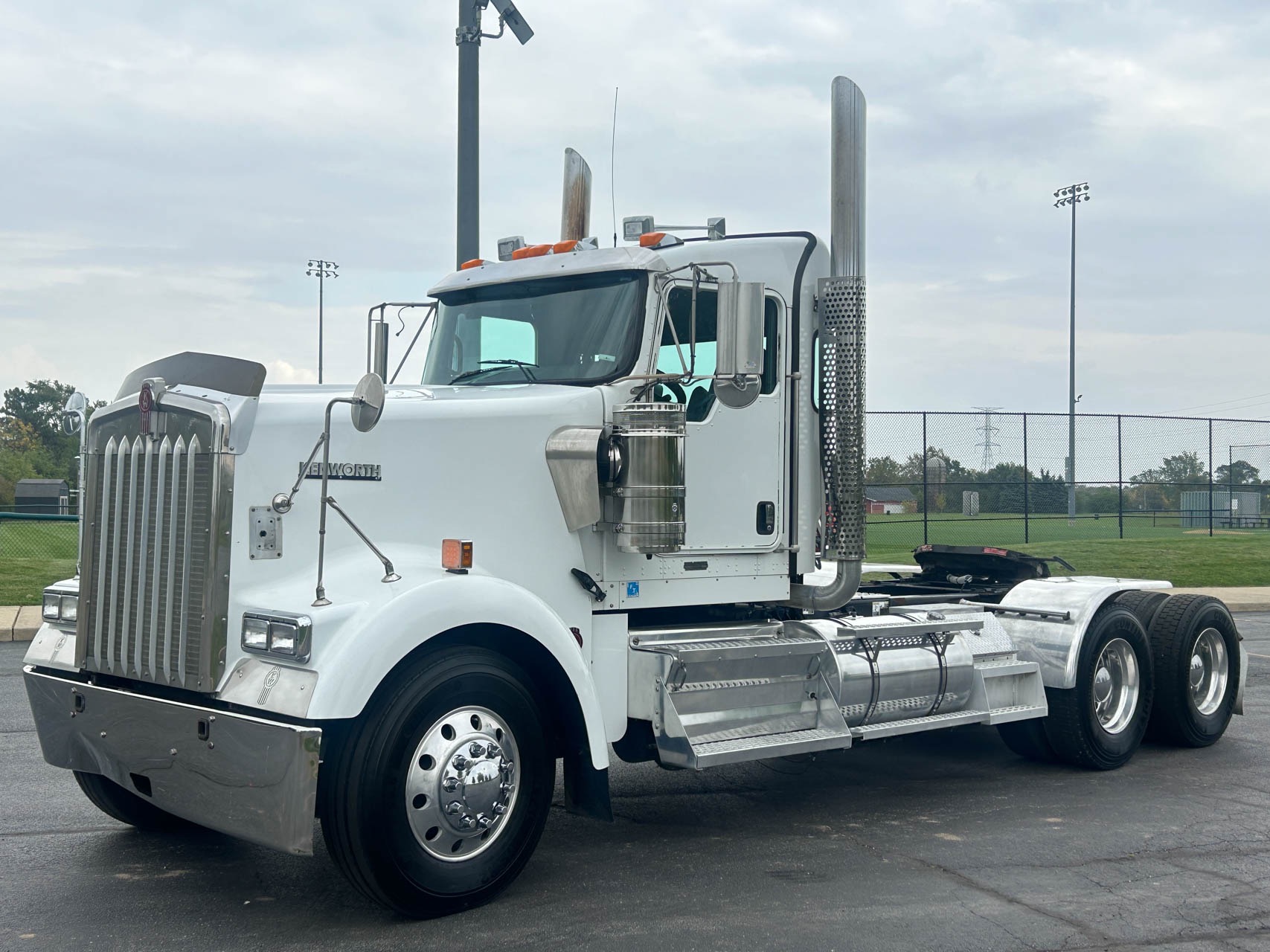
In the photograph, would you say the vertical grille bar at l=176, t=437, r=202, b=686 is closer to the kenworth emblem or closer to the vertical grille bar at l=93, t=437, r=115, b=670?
the kenworth emblem

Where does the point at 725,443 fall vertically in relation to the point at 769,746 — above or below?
above

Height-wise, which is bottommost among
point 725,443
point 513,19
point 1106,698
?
point 1106,698

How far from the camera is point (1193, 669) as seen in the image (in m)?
8.83

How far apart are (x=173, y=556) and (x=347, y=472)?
0.76m

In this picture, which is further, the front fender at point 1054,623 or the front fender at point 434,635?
the front fender at point 1054,623

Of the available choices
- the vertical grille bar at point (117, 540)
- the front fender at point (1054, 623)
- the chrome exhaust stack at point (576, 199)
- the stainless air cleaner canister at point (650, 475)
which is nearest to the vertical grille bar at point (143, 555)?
the vertical grille bar at point (117, 540)

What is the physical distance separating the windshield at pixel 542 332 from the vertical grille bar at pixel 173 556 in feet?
5.76

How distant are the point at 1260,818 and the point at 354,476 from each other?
5031 millimetres

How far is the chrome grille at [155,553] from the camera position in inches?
197

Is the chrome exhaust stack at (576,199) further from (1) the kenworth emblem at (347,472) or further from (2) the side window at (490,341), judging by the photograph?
(1) the kenworth emblem at (347,472)

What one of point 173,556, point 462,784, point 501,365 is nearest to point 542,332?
point 501,365

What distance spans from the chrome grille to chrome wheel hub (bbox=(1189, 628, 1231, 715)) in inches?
267

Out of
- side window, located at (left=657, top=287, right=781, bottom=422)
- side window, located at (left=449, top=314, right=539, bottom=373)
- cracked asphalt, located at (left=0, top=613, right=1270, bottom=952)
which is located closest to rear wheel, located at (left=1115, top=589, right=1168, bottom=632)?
cracked asphalt, located at (left=0, top=613, right=1270, bottom=952)

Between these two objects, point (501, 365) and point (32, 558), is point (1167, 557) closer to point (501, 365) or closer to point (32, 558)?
point (32, 558)
